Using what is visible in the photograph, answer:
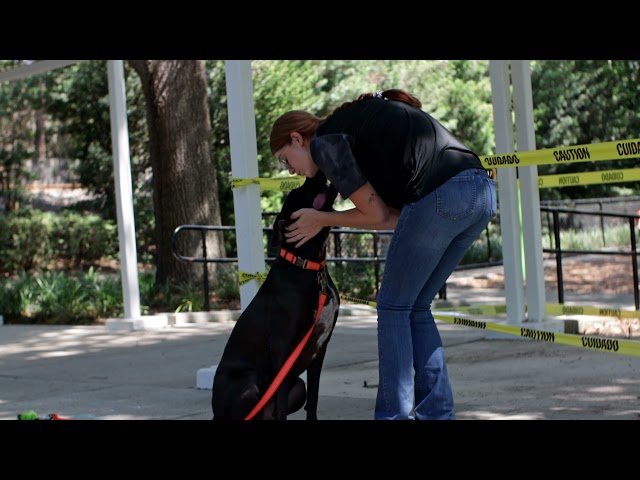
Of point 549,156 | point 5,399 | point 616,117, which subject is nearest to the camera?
point 549,156

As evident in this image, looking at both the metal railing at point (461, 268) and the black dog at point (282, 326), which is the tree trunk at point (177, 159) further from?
the black dog at point (282, 326)

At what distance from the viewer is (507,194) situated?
782 cm

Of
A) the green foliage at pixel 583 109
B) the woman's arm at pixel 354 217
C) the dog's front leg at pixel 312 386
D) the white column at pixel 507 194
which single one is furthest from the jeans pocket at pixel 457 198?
the green foliage at pixel 583 109

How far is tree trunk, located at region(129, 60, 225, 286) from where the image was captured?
13.0 m

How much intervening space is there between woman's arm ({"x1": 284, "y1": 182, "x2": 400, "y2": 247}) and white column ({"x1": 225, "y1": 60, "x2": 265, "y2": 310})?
1849mm

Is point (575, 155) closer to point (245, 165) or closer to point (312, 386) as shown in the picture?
point (245, 165)

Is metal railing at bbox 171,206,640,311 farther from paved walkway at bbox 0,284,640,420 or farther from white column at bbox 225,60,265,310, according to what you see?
white column at bbox 225,60,265,310

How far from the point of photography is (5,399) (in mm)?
6246

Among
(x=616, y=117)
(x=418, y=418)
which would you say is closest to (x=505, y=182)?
(x=418, y=418)

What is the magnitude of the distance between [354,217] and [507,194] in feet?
13.7

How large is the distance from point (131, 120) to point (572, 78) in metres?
12.4

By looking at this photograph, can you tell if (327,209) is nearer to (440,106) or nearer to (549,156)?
(549,156)

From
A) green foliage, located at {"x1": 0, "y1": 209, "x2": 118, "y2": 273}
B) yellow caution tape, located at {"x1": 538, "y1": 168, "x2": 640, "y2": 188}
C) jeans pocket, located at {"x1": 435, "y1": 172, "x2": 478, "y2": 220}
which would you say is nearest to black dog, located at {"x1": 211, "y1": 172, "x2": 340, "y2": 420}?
jeans pocket, located at {"x1": 435, "y1": 172, "x2": 478, "y2": 220}
